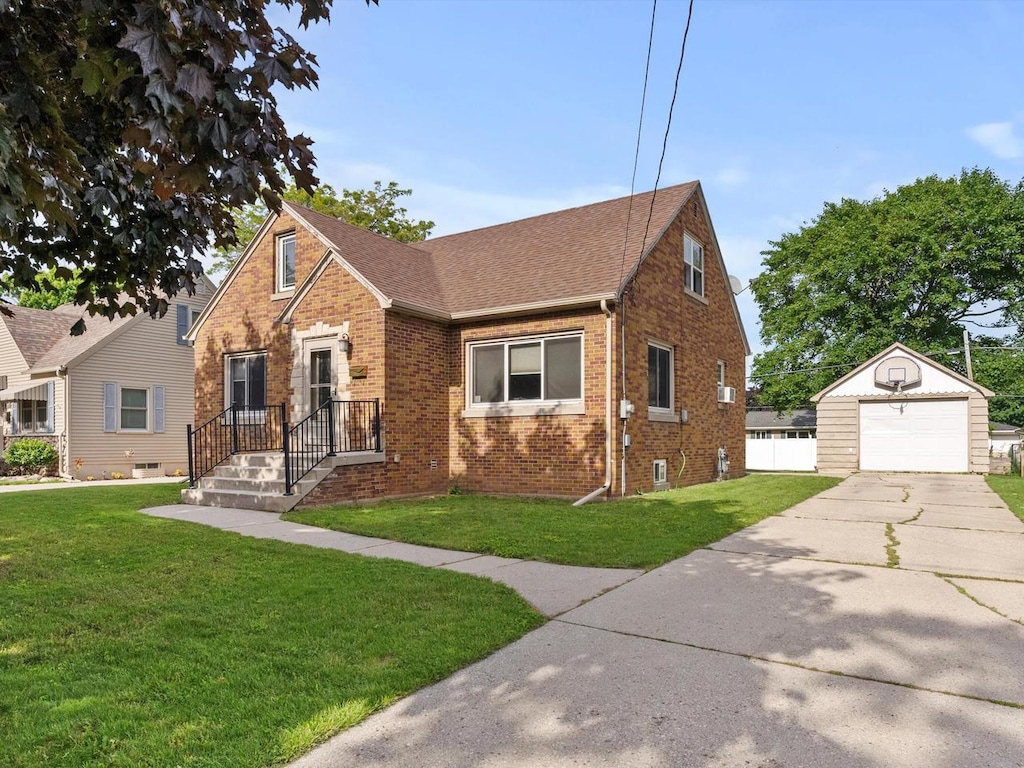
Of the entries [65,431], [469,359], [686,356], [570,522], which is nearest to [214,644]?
[570,522]

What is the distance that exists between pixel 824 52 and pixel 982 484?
12.3 meters

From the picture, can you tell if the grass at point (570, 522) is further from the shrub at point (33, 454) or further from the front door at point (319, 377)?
the shrub at point (33, 454)

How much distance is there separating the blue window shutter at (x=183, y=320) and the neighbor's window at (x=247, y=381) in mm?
10434

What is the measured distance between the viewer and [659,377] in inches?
542

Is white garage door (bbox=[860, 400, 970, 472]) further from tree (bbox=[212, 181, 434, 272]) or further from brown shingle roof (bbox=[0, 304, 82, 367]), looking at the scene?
brown shingle roof (bbox=[0, 304, 82, 367])

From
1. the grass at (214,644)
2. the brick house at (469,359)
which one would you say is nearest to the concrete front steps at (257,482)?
the brick house at (469,359)

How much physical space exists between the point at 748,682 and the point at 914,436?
21119 mm

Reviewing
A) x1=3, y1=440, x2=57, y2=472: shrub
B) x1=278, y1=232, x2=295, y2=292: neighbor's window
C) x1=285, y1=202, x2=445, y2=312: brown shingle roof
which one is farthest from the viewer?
x1=3, y1=440, x2=57, y2=472: shrub

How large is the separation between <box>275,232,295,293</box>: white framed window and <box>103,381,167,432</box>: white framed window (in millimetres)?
11146

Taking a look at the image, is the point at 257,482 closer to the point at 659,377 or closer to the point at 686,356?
the point at 659,377

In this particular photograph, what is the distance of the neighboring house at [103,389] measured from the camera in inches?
802

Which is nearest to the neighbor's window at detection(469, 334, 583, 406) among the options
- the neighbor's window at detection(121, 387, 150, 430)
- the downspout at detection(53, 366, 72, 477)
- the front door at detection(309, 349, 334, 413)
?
the front door at detection(309, 349, 334, 413)

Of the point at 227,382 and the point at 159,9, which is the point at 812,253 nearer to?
the point at 227,382

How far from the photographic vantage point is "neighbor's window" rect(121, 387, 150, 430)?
21.9 meters
